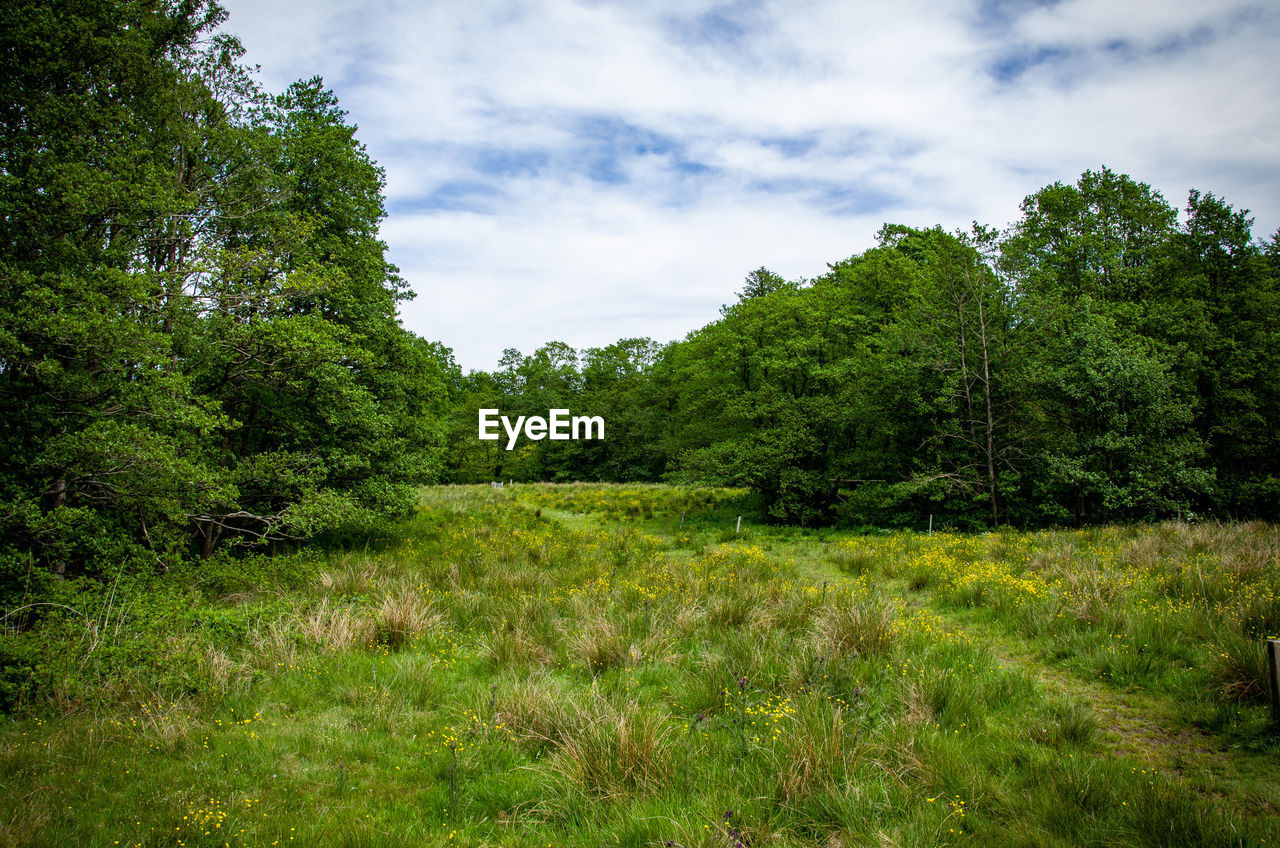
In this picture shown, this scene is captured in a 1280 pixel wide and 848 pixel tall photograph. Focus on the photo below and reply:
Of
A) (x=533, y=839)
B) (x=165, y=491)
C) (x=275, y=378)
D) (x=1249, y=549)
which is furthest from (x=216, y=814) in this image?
(x=1249, y=549)

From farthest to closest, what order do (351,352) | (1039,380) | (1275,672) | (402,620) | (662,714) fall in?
(1039,380)
(351,352)
(402,620)
(662,714)
(1275,672)

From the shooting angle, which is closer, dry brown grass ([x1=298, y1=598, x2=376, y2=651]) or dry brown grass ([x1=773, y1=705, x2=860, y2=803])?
dry brown grass ([x1=773, y1=705, x2=860, y2=803])

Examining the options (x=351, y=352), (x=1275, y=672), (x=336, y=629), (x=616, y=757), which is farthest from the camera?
(x=351, y=352)

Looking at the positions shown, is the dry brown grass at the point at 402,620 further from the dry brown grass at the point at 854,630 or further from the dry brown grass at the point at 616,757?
the dry brown grass at the point at 854,630

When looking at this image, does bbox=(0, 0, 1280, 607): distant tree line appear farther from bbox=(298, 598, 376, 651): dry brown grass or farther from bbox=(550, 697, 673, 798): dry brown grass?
bbox=(550, 697, 673, 798): dry brown grass

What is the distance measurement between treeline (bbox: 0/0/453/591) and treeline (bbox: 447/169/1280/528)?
50.1 feet

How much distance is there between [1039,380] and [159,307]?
2354 centimetres

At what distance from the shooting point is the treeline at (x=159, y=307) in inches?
308

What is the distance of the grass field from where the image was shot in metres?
3.64

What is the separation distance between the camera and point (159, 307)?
898 cm

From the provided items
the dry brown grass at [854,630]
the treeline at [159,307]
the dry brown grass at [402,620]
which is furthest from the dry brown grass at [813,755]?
the treeline at [159,307]

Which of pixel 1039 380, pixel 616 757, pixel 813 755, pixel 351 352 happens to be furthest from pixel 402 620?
pixel 1039 380

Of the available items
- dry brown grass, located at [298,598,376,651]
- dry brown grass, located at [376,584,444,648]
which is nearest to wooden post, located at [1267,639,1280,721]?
dry brown grass, located at [376,584,444,648]

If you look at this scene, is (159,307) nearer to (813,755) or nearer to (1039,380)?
(813,755)
